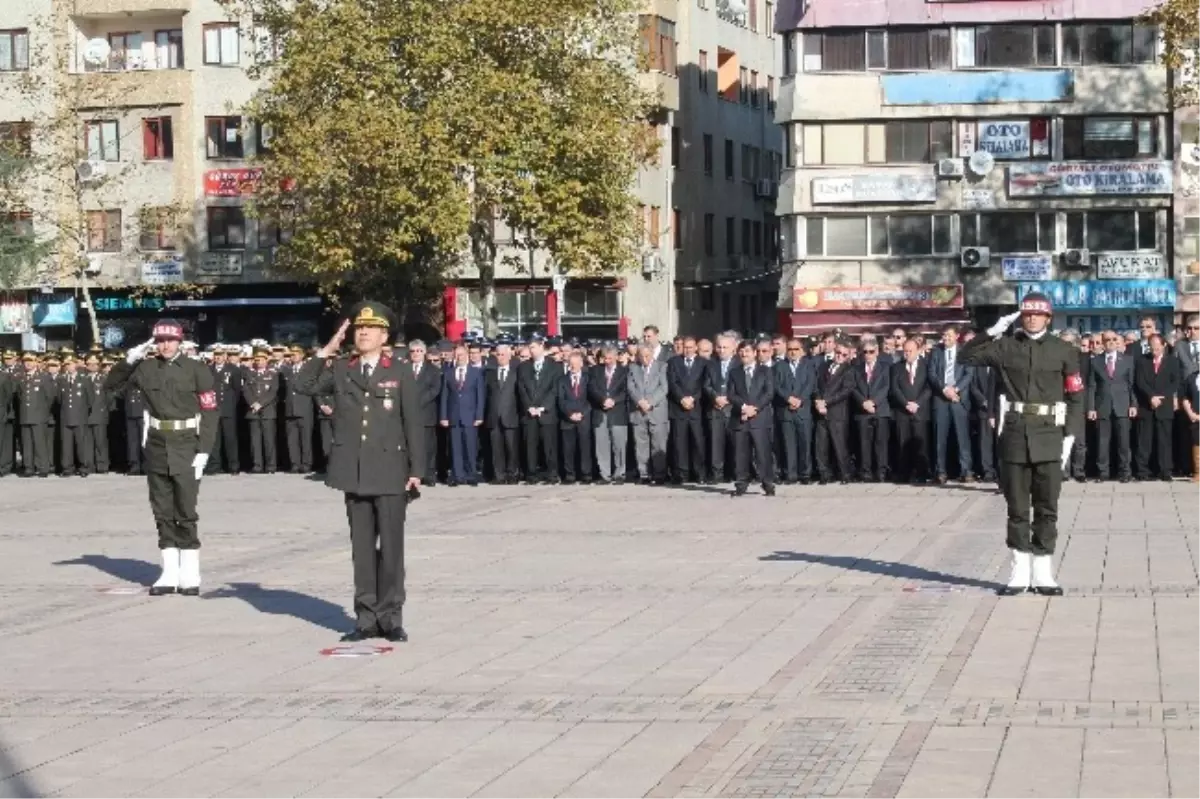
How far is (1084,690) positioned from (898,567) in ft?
22.1

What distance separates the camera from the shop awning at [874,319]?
6425 cm

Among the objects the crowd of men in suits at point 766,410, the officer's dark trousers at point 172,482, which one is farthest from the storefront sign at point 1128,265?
the officer's dark trousers at point 172,482

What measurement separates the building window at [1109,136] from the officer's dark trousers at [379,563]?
5071cm

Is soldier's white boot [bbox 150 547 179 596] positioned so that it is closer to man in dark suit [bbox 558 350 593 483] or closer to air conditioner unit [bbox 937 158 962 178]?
man in dark suit [bbox 558 350 593 483]

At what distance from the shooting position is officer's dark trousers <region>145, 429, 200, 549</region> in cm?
1831

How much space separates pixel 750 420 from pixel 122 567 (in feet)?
34.4

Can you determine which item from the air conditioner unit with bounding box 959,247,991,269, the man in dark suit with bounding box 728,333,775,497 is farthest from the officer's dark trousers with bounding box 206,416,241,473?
the air conditioner unit with bounding box 959,247,991,269

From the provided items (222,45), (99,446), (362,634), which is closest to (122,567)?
(362,634)

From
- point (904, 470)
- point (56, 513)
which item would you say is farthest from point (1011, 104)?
point (56, 513)

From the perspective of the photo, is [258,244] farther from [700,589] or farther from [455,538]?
[700,589]

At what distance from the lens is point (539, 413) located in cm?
3247

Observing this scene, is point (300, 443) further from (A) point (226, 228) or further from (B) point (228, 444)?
(A) point (226, 228)

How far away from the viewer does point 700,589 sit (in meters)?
17.9

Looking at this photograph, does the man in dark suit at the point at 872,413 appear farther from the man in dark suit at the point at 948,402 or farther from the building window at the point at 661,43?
the building window at the point at 661,43
